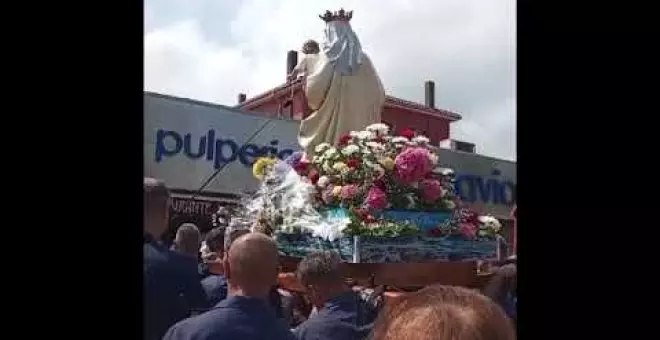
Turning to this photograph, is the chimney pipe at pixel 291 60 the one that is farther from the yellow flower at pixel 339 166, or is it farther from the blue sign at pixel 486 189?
the blue sign at pixel 486 189

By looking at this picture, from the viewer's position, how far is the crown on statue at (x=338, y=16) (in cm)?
145

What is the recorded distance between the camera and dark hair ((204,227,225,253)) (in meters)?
1.56

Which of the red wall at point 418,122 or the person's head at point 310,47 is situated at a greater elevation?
the person's head at point 310,47

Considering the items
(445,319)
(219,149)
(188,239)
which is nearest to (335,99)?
(219,149)

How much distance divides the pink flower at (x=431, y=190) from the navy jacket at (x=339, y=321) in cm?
58

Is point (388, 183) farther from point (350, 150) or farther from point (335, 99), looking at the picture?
point (335, 99)

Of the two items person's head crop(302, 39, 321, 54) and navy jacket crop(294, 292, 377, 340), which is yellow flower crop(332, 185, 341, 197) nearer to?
person's head crop(302, 39, 321, 54)

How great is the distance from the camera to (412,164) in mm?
1901

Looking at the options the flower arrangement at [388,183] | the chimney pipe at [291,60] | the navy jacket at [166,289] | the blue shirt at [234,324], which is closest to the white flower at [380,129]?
the flower arrangement at [388,183]

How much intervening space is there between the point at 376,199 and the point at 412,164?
0.39 ft
